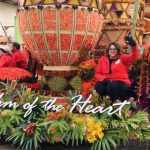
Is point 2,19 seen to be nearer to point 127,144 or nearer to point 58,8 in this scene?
point 58,8

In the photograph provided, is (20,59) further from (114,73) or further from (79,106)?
(79,106)

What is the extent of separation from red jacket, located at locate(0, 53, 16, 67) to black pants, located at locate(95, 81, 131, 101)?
2378mm

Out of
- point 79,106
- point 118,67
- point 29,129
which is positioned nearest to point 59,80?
point 118,67

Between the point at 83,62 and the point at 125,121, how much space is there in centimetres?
201

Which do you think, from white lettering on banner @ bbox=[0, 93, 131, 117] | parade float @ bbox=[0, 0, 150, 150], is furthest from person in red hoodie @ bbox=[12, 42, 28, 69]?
white lettering on banner @ bbox=[0, 93, 131, 117]

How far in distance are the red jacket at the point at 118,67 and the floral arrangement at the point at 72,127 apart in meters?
0.87

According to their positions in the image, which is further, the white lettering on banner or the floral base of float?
the floral base of float

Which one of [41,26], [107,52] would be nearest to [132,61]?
[107,52]

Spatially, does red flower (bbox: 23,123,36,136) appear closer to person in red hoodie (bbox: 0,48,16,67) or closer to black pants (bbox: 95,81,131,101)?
black pants (bbox: 95,81,131,101)

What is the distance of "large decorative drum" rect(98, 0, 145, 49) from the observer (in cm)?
764

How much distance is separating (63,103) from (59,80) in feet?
2.40

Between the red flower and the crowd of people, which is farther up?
the crowd of people

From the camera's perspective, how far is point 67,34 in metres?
5.68

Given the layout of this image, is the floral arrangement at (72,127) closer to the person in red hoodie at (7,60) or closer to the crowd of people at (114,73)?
the crowd of people at (114,73)
